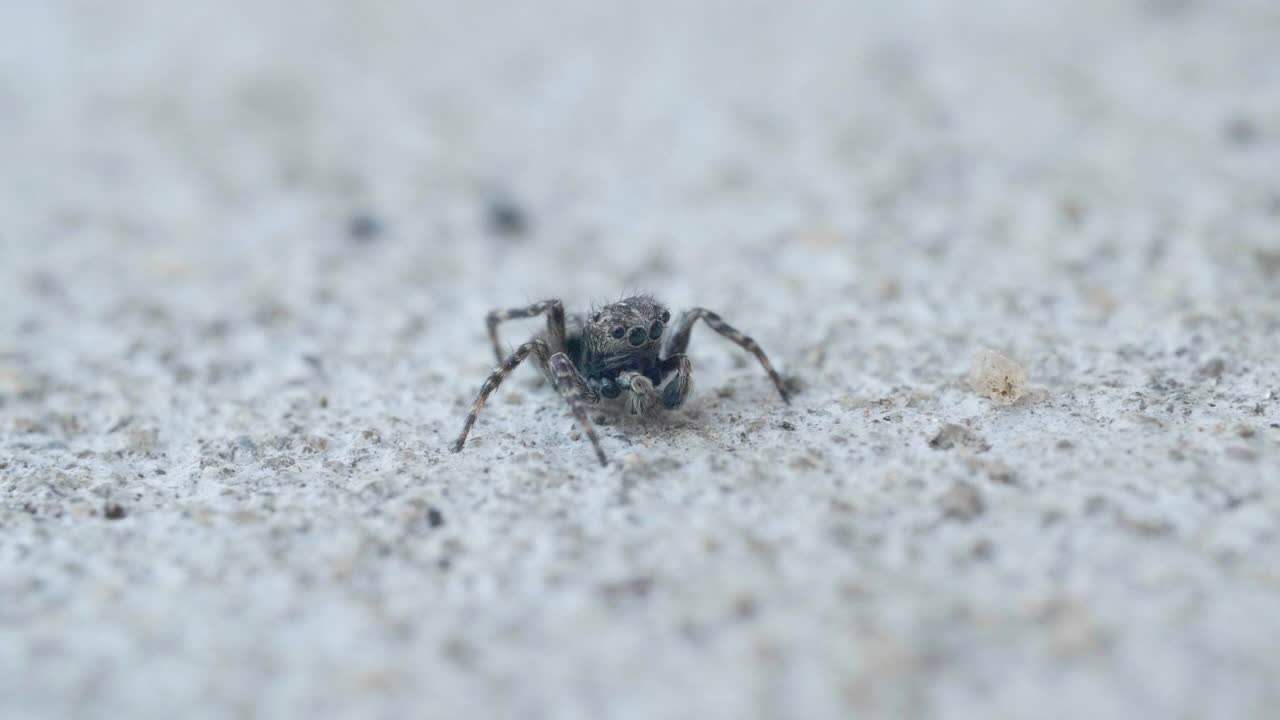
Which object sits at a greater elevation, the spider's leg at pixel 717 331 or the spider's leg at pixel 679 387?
the spider's leg at pixel 717 331

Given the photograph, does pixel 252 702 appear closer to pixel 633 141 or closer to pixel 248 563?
pixel 248 563

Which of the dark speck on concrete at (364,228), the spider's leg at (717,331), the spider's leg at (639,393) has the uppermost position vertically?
the dark speck on concrete at (364,228)

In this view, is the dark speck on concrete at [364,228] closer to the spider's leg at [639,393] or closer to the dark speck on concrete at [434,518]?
the spider's leg at [639,393]

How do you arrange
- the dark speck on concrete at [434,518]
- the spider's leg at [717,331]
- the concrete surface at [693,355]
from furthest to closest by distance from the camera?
1. the spider's leg at [717,331]
2. the dark speck on concrete at [434,518]
3. the concrete surface at [693,355]

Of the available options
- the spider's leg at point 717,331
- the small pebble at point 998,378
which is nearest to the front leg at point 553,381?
the spider's leg at point 717,331

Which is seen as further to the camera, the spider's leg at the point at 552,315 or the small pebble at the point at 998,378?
the spider's leg at the point at 552,315

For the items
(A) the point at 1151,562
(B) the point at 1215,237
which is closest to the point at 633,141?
(B) the point at 1215,237

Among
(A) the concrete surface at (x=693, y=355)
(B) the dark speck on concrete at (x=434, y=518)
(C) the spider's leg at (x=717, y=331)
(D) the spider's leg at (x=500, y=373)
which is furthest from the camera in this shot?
(C) the spider's leg at (x=717, y=331)
